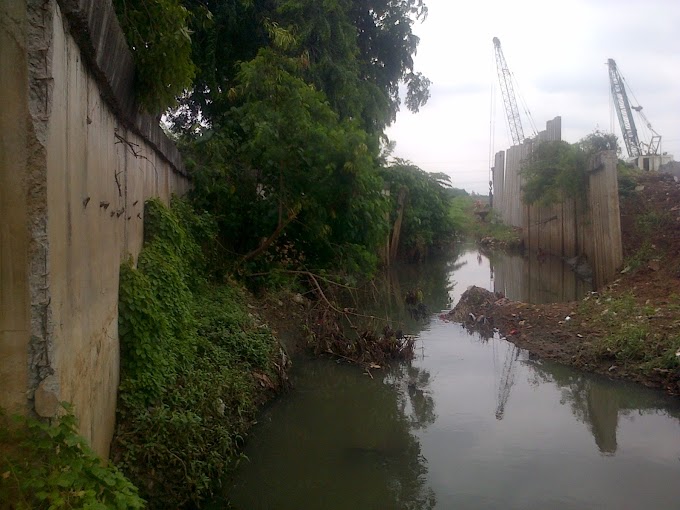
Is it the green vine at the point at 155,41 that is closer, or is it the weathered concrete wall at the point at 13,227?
the weathered concrete wall at the point at 13,227

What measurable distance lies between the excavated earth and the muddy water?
317mm

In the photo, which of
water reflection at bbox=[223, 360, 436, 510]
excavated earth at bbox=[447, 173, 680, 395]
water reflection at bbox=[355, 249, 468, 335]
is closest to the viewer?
water reflection at bbox=[223, 360, 436, 510]

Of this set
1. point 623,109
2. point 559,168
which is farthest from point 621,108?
point 559,168

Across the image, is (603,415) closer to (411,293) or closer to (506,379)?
(506,379)

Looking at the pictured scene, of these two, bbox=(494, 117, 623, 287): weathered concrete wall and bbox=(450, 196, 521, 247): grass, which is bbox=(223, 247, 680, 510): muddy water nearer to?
bbox=(494, 117, 623, 287): weathered concrete wall

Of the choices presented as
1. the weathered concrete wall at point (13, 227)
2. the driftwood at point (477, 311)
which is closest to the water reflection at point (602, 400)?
the driftwood at point (477, 311)

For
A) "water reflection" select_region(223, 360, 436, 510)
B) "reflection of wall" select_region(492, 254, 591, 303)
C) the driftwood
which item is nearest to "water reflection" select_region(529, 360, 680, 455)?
"water reflection" select_region(223, 360, 436, 510)

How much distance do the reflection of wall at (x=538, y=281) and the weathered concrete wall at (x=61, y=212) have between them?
38.4 ft

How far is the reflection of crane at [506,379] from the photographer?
763cm

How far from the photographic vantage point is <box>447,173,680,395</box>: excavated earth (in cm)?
843

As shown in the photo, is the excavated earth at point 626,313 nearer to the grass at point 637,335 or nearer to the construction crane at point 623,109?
the grass at point 637,335

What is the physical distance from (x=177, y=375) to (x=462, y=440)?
286 cm

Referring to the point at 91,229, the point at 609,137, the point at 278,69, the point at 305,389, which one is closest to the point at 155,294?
the point at 91,229

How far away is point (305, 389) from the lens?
8.09 metres
